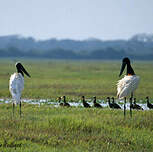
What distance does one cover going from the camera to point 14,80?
13.9 meters

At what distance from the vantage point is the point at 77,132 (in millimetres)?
12180

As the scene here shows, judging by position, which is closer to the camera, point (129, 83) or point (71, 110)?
point (129, 83)

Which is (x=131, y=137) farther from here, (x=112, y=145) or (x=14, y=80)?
(x=14, y=80)

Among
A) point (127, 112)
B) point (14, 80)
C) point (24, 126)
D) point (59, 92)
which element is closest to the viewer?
point (24, 126)

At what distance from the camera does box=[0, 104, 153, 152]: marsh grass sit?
10.5 metres

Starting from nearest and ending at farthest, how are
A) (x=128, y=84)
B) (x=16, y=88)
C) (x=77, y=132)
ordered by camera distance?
(x=77, y=132), (x=128, y=84), (x=16, y=88)

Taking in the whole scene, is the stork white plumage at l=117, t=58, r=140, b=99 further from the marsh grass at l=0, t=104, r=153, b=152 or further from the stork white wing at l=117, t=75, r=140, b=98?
the marsh grass at l=0, t=104, r=153, b=152

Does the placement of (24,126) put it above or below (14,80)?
below

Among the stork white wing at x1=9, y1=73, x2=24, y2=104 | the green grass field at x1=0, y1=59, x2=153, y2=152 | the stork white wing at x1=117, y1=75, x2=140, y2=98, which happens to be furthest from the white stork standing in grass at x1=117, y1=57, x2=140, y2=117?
the stork white wing at x1=9, y1=73, x2=24, y2=104

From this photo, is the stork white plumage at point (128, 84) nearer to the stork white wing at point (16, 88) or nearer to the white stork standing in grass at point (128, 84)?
the white stork standing in grass at point (128, 84)

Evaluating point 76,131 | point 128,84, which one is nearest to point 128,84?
point 128,84

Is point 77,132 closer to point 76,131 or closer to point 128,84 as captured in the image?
point 76,131

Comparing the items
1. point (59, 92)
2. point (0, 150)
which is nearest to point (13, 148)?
point (0, 150)

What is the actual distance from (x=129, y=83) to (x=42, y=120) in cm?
272
